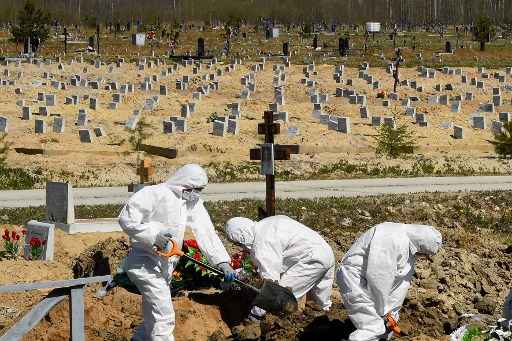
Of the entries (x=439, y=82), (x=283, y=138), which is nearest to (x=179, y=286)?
(x=283, y=138)

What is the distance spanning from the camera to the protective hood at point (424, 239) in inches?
362

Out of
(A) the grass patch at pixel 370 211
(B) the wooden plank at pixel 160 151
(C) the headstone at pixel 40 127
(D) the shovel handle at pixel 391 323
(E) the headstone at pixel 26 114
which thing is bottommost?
(A) the grass patch at pixel 370 211

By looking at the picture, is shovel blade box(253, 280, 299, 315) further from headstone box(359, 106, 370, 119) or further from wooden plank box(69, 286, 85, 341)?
headstone box(359, 106, 370, 119)

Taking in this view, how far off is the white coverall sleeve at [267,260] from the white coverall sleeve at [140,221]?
3.23 feet

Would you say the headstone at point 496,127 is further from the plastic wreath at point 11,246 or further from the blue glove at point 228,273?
the blue glove at point 228,273

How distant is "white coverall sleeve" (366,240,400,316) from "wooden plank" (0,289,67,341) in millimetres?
2514

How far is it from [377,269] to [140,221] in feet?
6.57

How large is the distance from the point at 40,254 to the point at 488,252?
652cm

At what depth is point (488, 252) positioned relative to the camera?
642 inches

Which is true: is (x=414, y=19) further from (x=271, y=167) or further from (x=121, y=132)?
(x=271, y=167)

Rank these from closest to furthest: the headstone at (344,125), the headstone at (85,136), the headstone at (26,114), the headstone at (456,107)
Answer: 1. the headstone at (85,136)
2. the headstone at (344,125)
3. the headstone at (26,114)
4. the headstone at (456,107)

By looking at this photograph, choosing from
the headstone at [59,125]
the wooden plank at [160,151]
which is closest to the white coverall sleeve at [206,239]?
the wooden plank at [160,151]

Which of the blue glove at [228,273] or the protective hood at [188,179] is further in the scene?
the blue glove at [228,273]

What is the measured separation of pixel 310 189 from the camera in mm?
22812
